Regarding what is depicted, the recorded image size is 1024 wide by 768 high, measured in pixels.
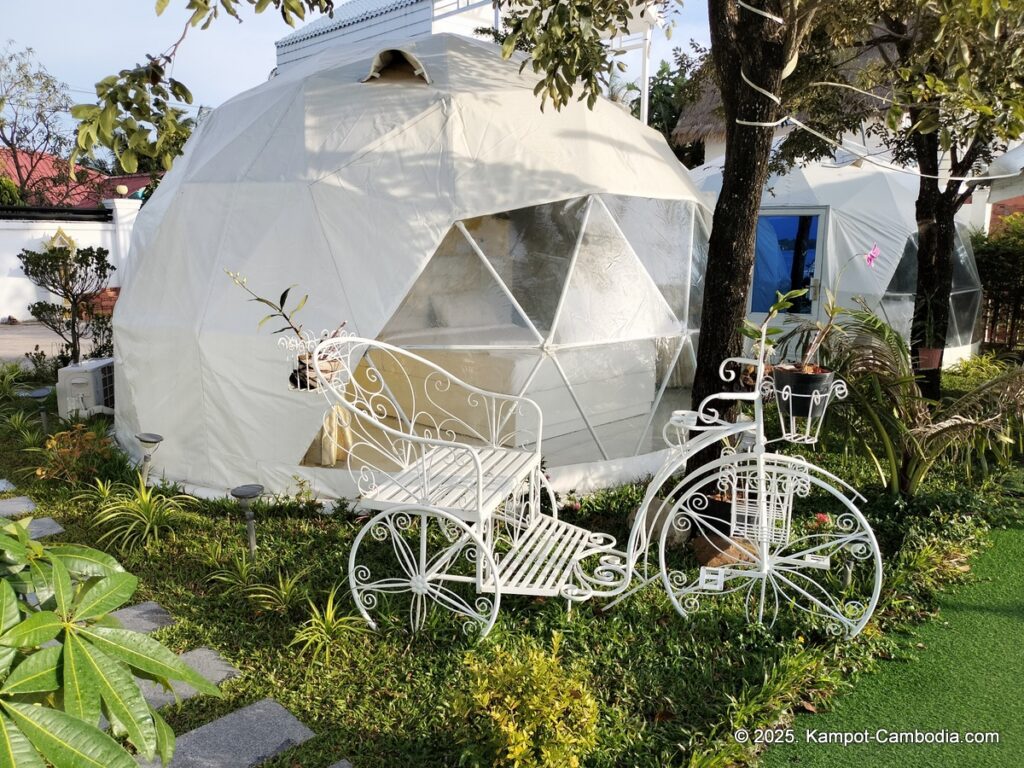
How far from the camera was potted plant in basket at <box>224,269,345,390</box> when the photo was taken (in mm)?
4882

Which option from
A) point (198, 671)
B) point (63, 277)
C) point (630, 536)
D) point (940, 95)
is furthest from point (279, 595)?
point (63, 277)

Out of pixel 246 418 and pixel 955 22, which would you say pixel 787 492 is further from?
pixel 246 418

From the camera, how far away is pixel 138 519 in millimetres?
5223

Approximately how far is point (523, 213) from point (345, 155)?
143cm

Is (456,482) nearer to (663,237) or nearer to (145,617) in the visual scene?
(145,617)

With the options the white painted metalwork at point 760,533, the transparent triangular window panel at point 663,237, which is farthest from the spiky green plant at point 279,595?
the transparent triangular window panel at point 663,237

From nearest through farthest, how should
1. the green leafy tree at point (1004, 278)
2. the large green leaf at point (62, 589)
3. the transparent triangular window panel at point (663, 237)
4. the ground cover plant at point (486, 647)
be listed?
the large green leaf at point (62, 589)
the ground cover plant at point (486, 647)
the transparent triangular window panel at point (663, 237)
the green leafy tree at point (1004, 278)

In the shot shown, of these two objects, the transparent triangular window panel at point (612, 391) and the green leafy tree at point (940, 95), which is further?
the transparent triangular window panel at point (612, 391)

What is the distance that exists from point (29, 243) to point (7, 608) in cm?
1844

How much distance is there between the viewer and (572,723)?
9.87 feet

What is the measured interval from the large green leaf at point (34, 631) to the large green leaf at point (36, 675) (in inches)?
1.2

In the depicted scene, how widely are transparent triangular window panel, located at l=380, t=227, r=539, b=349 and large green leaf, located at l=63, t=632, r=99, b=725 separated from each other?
14.4ft

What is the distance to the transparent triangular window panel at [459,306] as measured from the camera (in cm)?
580

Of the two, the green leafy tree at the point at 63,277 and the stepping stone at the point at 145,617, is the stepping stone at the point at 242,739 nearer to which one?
the stepping stone at the point at 145,617
